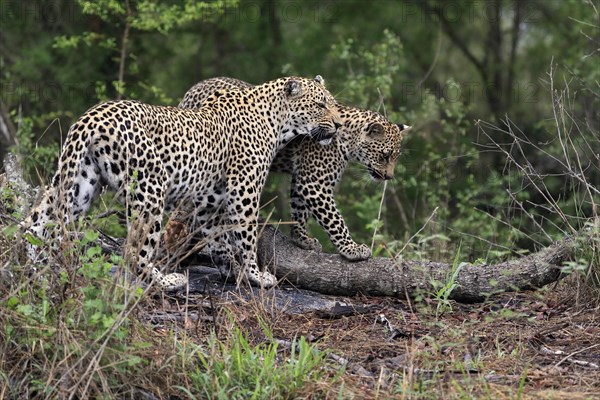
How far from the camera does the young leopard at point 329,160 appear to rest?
1089 centimetres

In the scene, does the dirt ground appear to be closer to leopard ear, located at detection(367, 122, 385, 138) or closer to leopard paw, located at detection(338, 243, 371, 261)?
leopard paw, located at detection(338, 243, 371, 261)

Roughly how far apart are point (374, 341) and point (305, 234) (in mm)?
2474

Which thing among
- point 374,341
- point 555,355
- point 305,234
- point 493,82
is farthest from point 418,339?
point 493,82

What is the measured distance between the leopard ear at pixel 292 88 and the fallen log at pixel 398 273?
1428 mm

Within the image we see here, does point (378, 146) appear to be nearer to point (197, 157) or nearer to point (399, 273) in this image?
point (399, 273)

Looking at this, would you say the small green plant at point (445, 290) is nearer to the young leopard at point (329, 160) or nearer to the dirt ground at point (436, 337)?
the dirt ground at point (436, 337)

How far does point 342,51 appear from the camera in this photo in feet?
58.2

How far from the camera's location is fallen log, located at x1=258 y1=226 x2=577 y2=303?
9773mm

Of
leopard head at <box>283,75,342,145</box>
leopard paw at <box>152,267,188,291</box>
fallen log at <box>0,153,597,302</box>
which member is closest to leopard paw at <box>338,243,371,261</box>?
fallen log at <box>0,153,597,302</box>

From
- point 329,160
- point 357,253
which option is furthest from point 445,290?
point 329,160

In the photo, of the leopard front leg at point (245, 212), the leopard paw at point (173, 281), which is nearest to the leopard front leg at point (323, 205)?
the leopard front leg at point (245, 212)

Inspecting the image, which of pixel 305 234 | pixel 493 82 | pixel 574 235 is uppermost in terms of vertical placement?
pixel 574 235

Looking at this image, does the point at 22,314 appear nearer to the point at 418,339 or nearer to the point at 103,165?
the point at 103,165

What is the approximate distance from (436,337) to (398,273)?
1567 millimetres
